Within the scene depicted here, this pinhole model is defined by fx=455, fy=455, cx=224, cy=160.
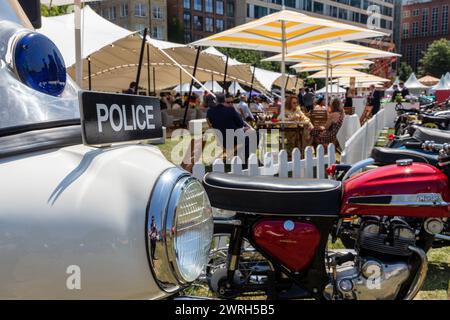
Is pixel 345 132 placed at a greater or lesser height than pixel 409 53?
lesser

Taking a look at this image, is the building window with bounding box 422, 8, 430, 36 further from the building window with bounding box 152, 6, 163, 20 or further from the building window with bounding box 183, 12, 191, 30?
the building window with bounding box 152, 6, 163, 20

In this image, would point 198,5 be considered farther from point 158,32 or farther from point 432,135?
point 432,135

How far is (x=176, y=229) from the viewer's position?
1165 mm

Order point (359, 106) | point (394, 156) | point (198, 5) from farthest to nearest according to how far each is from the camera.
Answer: point (198, 5)
point (359, 106)
point (394, 156)

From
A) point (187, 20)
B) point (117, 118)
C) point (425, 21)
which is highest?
point (425, 21)

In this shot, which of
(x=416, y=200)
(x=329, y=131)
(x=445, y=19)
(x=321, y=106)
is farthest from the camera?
(x=445, y=19)

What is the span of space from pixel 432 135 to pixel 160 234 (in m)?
4.14

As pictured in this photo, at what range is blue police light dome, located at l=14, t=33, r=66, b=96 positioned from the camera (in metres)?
1.40

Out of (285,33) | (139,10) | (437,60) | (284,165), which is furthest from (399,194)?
(437,60)

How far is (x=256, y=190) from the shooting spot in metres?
2.54

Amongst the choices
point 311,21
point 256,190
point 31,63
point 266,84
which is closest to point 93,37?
point 311,21

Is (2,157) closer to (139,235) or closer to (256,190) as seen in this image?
(139,235)

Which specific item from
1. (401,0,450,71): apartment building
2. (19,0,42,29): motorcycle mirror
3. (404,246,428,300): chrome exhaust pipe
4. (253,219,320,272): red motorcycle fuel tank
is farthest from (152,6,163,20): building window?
(401,0,450,71): apartment building

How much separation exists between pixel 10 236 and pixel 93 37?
8825mm
